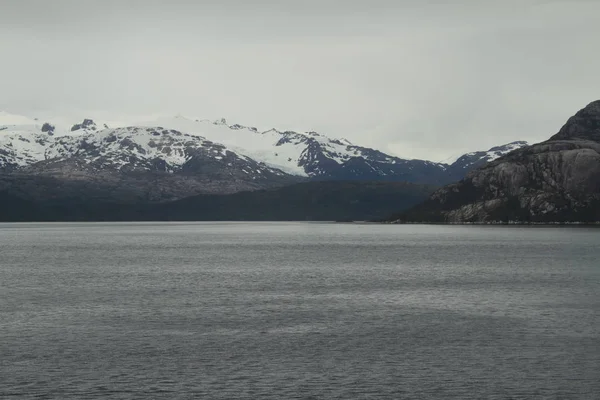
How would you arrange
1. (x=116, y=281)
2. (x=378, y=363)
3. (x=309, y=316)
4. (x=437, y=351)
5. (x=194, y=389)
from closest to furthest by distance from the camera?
(x=194, y=389), (x=378, y=363), (x=437, y=351), (x=309, y=316), (x=116, y=281)

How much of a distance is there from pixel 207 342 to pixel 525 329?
111 feet

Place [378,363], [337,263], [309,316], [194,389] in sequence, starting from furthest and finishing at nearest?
[337,263] → [309,316] → [378,363] → [194,389]

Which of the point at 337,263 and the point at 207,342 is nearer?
the point at 207,342

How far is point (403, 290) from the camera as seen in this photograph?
126125mm

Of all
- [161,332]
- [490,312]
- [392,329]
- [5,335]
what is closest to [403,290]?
[490,312]

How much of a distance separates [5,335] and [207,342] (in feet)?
69.7

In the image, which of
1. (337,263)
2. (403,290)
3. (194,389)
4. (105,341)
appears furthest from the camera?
(337,263)

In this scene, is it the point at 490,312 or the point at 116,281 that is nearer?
the point at 490,312

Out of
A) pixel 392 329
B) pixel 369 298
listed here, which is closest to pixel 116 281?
pixel 369 298

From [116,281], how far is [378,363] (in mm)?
85716

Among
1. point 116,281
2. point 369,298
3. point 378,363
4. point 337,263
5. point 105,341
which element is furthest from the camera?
point 337,263

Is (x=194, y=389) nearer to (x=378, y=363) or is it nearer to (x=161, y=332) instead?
(x=378, y=363)

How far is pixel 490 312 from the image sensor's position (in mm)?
99250

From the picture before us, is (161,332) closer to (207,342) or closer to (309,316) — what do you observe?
(207,342)
